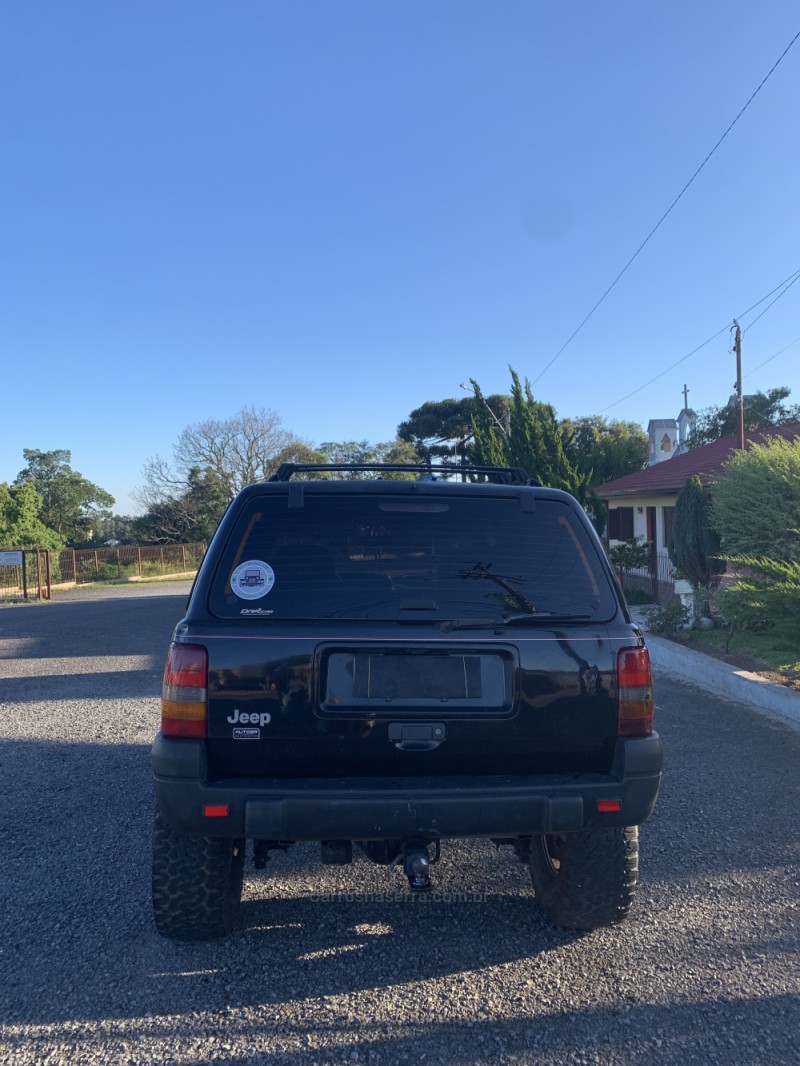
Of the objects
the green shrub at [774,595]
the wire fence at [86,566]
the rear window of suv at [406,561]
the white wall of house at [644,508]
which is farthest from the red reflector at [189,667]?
the wire fence at [86,566]

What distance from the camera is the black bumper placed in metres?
2.64

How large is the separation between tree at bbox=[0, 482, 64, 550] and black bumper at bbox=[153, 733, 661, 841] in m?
35.8

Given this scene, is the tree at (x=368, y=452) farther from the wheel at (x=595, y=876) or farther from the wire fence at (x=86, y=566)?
the wheel at (x=595, y=876)

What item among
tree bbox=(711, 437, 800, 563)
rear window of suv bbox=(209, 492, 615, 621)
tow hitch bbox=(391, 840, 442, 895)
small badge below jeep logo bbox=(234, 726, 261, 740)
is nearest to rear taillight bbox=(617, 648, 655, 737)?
rear window of suv bbox=(209, 492, 615, 621)

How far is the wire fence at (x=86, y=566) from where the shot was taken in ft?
95.0

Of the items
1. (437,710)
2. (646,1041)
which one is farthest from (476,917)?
(437,710)

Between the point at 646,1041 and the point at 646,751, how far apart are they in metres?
0.88

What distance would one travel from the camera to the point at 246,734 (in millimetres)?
2715

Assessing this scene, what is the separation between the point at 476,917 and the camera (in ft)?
11.1

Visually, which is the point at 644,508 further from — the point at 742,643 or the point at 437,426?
the point at 437,426

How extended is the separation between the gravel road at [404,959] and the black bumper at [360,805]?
0.60 meters

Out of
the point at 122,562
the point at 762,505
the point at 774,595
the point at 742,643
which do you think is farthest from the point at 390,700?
the point at 122,562

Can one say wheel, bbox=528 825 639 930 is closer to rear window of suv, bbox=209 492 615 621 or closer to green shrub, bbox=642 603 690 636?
rear window of suv, bbox=209 492 615 621

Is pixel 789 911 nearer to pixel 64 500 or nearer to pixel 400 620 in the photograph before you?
pixel 400 620
